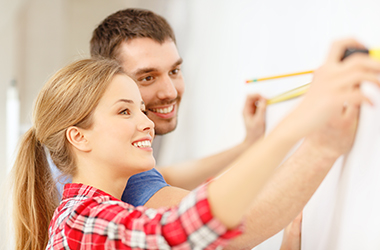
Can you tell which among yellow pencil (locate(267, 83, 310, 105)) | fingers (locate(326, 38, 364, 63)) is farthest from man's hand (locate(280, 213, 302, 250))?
fingers (locate(326, 38, 364, 63))

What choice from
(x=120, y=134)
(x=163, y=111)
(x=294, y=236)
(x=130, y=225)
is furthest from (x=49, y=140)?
(x=294, y=236)

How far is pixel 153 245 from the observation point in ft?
1.94

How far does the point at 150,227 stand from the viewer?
23.5 inches

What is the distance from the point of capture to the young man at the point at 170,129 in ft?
2.17

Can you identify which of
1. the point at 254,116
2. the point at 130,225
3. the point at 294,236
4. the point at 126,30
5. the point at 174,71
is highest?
the point at 126,30

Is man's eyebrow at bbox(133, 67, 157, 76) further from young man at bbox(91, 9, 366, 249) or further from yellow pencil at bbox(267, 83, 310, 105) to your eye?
yellow pencil at bbox(267, 83, 310, 105)

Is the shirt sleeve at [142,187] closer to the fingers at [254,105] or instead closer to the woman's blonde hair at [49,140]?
the woman's blonde hair at [49,140]

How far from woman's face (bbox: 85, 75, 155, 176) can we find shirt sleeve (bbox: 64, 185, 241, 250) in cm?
14

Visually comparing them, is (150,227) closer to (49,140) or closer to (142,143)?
(142,143)

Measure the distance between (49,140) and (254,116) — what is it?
1.82 ft

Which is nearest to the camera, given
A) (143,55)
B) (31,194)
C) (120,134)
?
(120,134)

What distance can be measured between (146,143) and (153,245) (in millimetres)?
321

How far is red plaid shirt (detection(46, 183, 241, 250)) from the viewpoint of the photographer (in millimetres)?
548

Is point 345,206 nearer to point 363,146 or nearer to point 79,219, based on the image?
point 363,146
